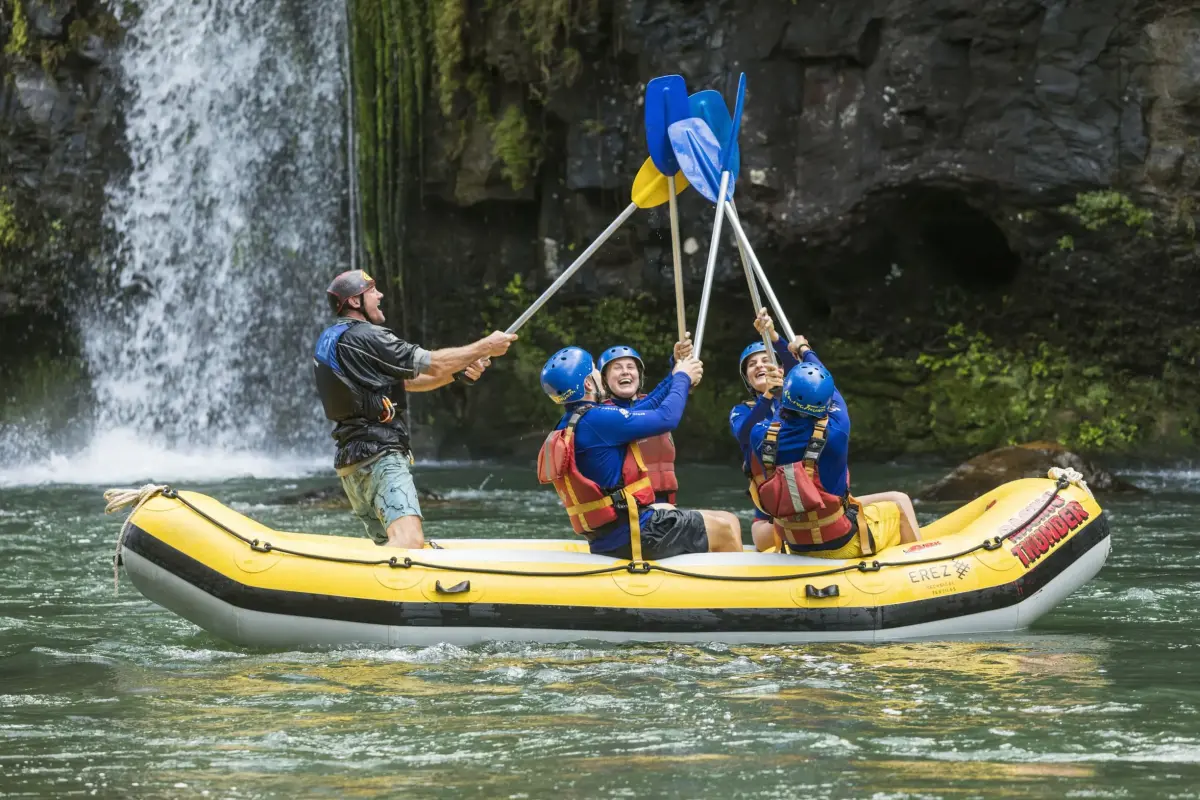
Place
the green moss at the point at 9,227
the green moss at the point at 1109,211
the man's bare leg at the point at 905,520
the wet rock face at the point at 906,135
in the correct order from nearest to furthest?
the man's bare leg at the point at 905,520
the wet rock face at the point at 906,135
the green moss at the point at 1109,211
the green moss at the point at 9,227

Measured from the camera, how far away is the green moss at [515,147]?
1731 cm

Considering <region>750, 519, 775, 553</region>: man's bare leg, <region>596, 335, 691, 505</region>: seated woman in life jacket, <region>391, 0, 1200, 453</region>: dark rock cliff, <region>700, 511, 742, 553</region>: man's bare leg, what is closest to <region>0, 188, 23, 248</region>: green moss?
<region>391, 0, 1200, 453</region>: dark rock cliff

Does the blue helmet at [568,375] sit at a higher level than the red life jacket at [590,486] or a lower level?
higher

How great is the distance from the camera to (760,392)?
7879 millimetres

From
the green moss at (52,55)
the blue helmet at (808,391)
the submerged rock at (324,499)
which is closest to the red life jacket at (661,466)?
the blue helmet at (808,391)

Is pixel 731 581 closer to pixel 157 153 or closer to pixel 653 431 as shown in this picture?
pixel 653 431

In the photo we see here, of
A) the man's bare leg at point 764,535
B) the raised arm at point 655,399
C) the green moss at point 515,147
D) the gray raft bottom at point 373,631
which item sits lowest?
the gray raft bottom at point 373,631

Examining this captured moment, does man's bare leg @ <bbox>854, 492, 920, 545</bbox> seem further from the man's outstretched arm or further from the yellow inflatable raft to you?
the man's outstretched arm

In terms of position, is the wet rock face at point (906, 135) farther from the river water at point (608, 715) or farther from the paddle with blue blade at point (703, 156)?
the river water at point (608, 715)

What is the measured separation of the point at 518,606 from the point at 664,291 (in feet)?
34.8

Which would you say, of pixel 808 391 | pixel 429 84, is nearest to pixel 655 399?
pixel 808 391

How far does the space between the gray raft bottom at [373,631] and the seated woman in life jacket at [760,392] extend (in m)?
0.89

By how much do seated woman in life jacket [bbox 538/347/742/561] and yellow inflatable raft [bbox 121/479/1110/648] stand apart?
0.13m

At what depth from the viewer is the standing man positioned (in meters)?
7.21
